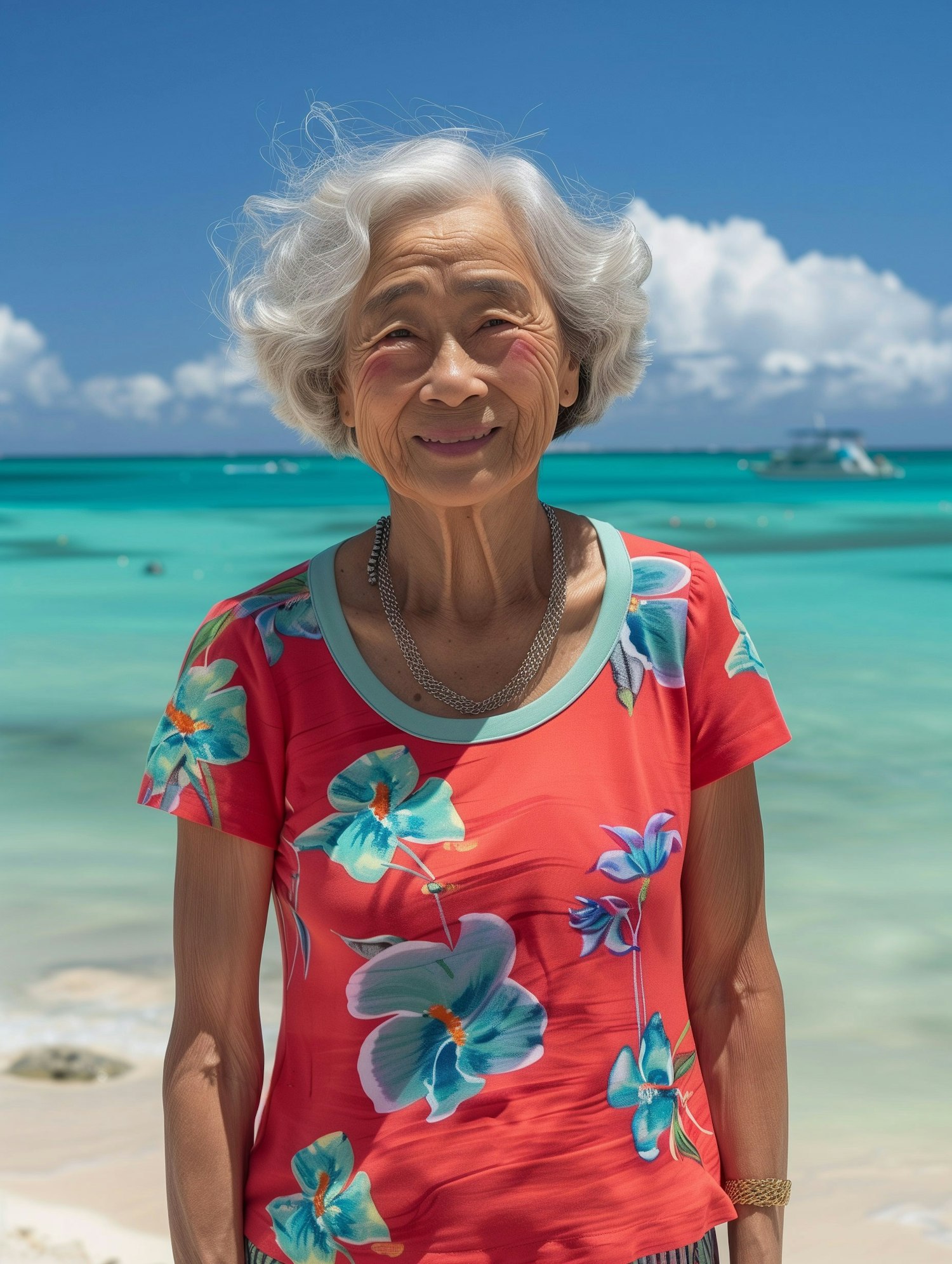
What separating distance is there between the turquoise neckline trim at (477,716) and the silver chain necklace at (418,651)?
0.02m

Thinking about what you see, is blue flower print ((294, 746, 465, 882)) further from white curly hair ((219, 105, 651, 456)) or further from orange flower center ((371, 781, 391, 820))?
white curly hair ((219, 105, 651, 456))

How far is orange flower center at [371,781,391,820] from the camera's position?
4.64 feet

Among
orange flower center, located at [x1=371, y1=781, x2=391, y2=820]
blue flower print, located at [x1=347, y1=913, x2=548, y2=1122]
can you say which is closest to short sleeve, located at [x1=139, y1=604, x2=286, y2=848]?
orange flower center, located at [x1=371, y1=781, x2=391, y2=820]

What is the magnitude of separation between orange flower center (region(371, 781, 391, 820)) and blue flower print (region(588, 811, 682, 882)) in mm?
235

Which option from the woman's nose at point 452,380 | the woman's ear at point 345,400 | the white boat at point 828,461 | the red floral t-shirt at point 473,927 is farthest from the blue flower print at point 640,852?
the white boat at point 828,461

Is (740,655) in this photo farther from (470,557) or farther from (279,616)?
(279,616)

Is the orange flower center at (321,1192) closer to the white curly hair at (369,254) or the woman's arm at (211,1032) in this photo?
the woman's arm at (211,1032)

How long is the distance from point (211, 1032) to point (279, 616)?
486mm

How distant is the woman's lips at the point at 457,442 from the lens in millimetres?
1463

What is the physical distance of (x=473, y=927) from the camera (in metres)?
1.37

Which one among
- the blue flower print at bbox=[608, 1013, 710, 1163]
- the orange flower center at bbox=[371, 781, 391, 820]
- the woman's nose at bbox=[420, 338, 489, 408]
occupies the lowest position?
the blue flower print at bbox=[608, 1013, 710, 1163]

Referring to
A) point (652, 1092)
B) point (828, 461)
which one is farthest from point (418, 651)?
point (828, 461)

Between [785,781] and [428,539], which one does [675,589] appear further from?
[785,781]

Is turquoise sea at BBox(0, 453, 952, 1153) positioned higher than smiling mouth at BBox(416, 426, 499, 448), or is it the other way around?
turquoise sea at BBox(0, 453, 952, 1153)
